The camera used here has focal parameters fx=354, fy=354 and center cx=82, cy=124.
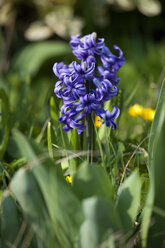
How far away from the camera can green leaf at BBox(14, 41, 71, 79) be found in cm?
383

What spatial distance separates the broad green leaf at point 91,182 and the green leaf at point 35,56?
3.00m

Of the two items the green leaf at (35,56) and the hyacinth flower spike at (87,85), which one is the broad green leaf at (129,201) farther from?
the green leaf at (35,56)

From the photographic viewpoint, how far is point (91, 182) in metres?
0.92

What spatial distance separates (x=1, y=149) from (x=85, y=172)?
775 mm

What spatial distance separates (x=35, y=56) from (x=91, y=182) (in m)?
3.20

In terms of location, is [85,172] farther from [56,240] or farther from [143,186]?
[143,186]

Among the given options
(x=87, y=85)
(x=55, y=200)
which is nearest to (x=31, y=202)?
(x=55, y=200)

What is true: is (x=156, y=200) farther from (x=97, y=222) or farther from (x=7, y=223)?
(x=7, y=223)

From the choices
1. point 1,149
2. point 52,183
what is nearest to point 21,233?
point 52,183

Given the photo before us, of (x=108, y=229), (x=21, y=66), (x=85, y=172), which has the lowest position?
(x=21, y=66)

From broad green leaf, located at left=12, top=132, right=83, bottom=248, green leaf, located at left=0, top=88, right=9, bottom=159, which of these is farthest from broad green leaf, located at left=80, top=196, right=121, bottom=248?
green leaf, located at left=0, top=88, right=9, bottom=159

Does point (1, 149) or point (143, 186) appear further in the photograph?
point (1, 149)

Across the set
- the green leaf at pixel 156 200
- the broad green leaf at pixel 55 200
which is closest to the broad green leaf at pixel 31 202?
the broad green leaf at pixel 55 200

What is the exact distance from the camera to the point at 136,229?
3.44 feet
